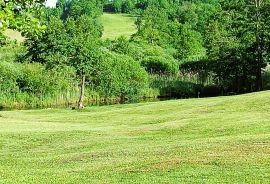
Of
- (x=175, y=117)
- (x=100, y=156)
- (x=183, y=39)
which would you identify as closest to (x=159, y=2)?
(x=183, y=39)

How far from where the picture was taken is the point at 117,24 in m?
171

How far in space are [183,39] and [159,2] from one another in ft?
280

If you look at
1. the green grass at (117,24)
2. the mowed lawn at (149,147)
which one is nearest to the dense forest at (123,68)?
the mowed lawn at (149,147)

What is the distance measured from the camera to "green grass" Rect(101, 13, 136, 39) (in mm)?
155000

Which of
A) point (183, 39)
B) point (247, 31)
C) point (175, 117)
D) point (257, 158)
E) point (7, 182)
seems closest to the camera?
point (7, 182)

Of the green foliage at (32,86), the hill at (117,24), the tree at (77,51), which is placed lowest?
the green foliage at (32,86)

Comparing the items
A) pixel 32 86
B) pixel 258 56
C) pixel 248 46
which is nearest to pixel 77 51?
pixel 32 86

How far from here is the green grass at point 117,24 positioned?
6102 inches

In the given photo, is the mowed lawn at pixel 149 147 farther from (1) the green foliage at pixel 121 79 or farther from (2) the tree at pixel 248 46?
(2) the tree at pixel 248 46

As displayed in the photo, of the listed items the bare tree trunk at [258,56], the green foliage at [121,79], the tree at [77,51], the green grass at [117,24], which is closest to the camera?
the tree at [77,51]

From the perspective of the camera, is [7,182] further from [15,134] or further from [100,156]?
[15,134]

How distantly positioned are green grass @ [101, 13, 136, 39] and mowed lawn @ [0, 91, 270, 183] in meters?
117

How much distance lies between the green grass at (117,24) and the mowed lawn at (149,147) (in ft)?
383

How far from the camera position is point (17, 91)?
5897 centimetres
